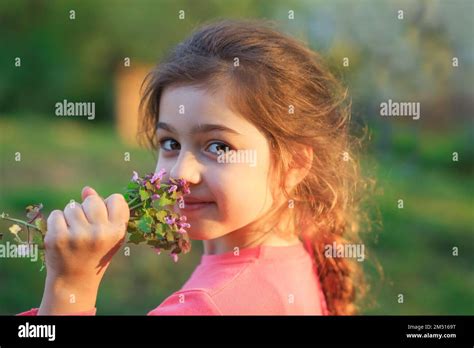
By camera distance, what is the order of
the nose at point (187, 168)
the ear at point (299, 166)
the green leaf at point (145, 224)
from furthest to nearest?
the ear at point (299, 166), the nose at point (187, 168), the green leaf at point (145, 224)

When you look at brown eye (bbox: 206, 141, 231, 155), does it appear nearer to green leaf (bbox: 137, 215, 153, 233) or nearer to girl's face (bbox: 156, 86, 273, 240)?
girl's face (bbox: 156, 86, 273, 240)

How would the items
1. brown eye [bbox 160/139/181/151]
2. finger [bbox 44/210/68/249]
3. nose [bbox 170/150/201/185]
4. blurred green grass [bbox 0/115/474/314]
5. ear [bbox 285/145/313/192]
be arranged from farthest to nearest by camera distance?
blurred green grass [bbox 0/115/474/314], ear [bbox 285/145/313/192], brown eye [bbox 160/139/181/151], nose [bbox 170/150/201/185], finger [bbox 44/210/68/249]

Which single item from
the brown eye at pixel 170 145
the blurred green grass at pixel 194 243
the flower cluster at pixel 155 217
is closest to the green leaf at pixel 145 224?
the flower cluster at pixel 155 217

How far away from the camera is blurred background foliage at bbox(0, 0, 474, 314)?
5055mm

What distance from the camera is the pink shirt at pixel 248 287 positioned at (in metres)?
2.13

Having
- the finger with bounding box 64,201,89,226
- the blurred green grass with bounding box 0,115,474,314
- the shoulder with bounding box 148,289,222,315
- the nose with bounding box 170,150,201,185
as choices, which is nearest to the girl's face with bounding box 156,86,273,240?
the nose with bounding box 170,150,201,185

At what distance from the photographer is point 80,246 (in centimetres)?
197

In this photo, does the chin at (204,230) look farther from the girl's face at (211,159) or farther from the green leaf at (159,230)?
the green leaf at (159,230)

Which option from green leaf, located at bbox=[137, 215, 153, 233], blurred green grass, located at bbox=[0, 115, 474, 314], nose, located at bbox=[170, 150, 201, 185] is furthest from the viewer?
blurred green grass, located at bbox=[0, 115, 474, 314]

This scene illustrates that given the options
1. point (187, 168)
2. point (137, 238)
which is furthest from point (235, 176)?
point (137, 238)

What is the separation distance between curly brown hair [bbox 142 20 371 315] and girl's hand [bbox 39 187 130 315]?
0.56 meters

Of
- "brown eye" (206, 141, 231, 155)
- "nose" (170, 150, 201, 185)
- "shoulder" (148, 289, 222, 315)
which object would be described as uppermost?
"brown eye" (206, 141, 231, 155)
